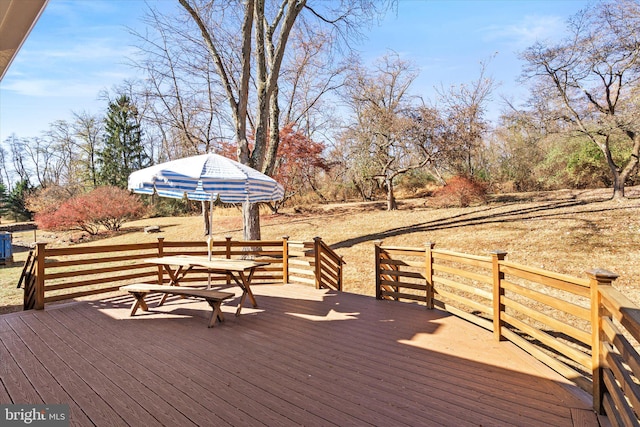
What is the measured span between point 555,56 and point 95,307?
15.0 m

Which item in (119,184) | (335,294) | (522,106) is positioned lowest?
(335,294)

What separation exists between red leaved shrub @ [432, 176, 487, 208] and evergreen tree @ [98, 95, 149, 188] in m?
24.0

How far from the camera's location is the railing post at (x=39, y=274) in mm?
4965

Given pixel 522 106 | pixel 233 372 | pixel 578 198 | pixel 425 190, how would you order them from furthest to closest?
pixel 425 190 < pixel 522 106 < pixel 578 198 < pixel 233 372

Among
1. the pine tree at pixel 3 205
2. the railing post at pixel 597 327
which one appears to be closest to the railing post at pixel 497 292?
the railing post at pixel 597 327

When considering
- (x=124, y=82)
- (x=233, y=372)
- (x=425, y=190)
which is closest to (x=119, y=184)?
(x=124, y=82)

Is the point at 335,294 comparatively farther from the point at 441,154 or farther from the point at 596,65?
the point at 596,65

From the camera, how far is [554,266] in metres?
7.27

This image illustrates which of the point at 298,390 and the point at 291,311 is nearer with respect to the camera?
the point at 298,390

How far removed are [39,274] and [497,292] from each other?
6.23 metres

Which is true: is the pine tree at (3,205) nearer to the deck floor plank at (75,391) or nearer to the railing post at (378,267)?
the deck floor plank at (75,391)

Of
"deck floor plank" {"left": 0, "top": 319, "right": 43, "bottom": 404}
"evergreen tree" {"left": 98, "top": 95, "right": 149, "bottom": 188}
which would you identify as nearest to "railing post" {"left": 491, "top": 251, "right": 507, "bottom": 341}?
"deck floor plank" {"left": 0, "top": 319, "right": 43, "bottom": 404}

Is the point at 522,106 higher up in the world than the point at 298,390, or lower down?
higher up

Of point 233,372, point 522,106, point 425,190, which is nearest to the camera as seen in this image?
point 233,372
